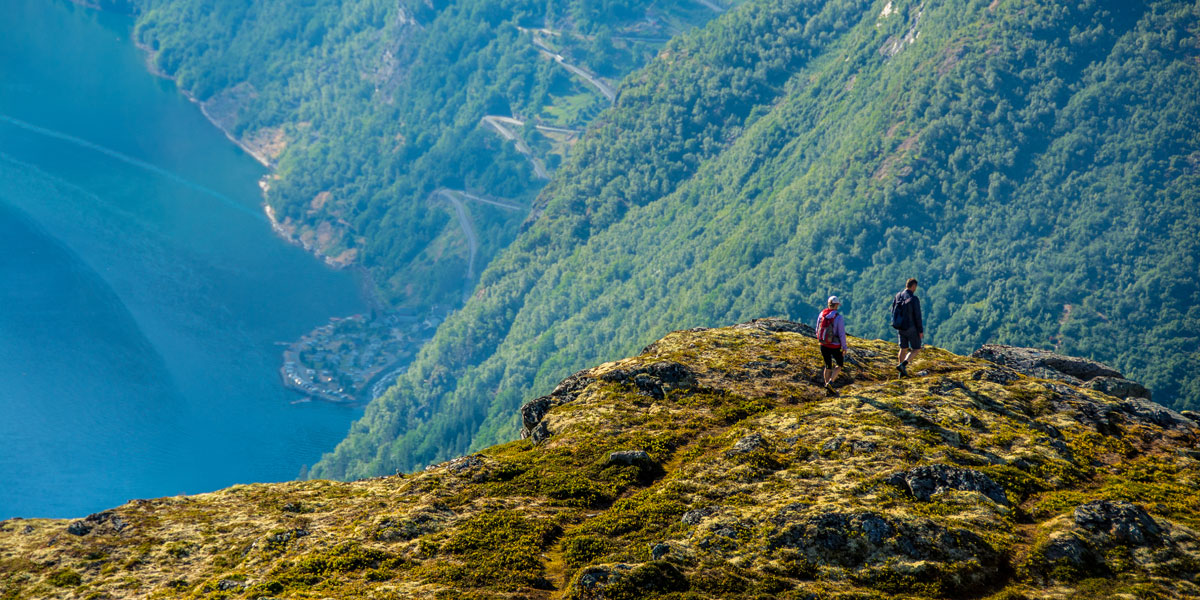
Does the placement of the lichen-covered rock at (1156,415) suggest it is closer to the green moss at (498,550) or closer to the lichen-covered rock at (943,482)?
the lichen-covered rock at (943,482)

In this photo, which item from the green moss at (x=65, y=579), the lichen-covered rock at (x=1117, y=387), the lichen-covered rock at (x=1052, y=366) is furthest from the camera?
the lichen-covered rock at (x=1052, y=366)

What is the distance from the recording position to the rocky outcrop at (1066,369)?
5559cm

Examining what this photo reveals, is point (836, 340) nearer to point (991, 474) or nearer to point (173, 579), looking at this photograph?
point (991, 474)

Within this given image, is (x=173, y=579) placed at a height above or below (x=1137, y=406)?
above

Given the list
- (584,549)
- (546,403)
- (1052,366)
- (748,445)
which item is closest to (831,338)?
(748,445)

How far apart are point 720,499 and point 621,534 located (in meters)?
5.08

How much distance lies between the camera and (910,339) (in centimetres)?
5281

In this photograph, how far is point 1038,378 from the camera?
5497 cm

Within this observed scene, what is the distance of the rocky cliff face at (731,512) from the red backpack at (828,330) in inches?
132

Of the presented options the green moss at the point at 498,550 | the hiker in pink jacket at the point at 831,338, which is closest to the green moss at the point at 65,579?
the green moss at the point at 498,550

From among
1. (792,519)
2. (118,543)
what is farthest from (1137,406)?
(118,543)

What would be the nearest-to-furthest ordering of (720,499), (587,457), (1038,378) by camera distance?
(720,499) → (587,457) → (1038,378)

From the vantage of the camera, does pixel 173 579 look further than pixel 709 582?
Yes

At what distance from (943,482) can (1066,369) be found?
25138 millimetres
